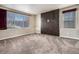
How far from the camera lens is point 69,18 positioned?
474cm

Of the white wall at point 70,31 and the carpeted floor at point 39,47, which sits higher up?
the white wall at point 70,31

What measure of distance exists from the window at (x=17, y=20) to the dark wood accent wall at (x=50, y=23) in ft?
4.70

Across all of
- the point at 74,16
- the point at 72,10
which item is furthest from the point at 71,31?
the point at 72,10

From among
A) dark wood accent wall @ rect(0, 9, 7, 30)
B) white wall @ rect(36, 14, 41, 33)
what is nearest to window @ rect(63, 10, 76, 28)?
white wall @ rect(36, 14, 41, 33)

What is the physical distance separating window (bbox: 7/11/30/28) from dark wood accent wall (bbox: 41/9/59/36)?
1.43m

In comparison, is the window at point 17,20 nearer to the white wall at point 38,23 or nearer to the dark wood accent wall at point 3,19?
the dark wood accent wall at point 3,19

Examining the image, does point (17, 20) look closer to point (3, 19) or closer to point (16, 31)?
point (16, 31)

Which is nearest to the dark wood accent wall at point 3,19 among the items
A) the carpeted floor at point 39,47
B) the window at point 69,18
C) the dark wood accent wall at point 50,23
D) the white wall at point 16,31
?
the white wall at point 16,31

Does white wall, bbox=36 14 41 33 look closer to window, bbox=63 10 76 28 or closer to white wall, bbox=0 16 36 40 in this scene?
white wall, bbox=0 16 36 40

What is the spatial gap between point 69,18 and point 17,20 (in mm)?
3500

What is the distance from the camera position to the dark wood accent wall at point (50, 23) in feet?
17.7

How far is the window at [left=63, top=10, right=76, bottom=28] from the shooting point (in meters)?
4.50

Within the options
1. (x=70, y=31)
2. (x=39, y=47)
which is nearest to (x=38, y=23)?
(x=70, y=31)

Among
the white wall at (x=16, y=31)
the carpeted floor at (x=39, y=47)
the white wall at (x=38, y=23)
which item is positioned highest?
the white wall at (x=38, y=23)
